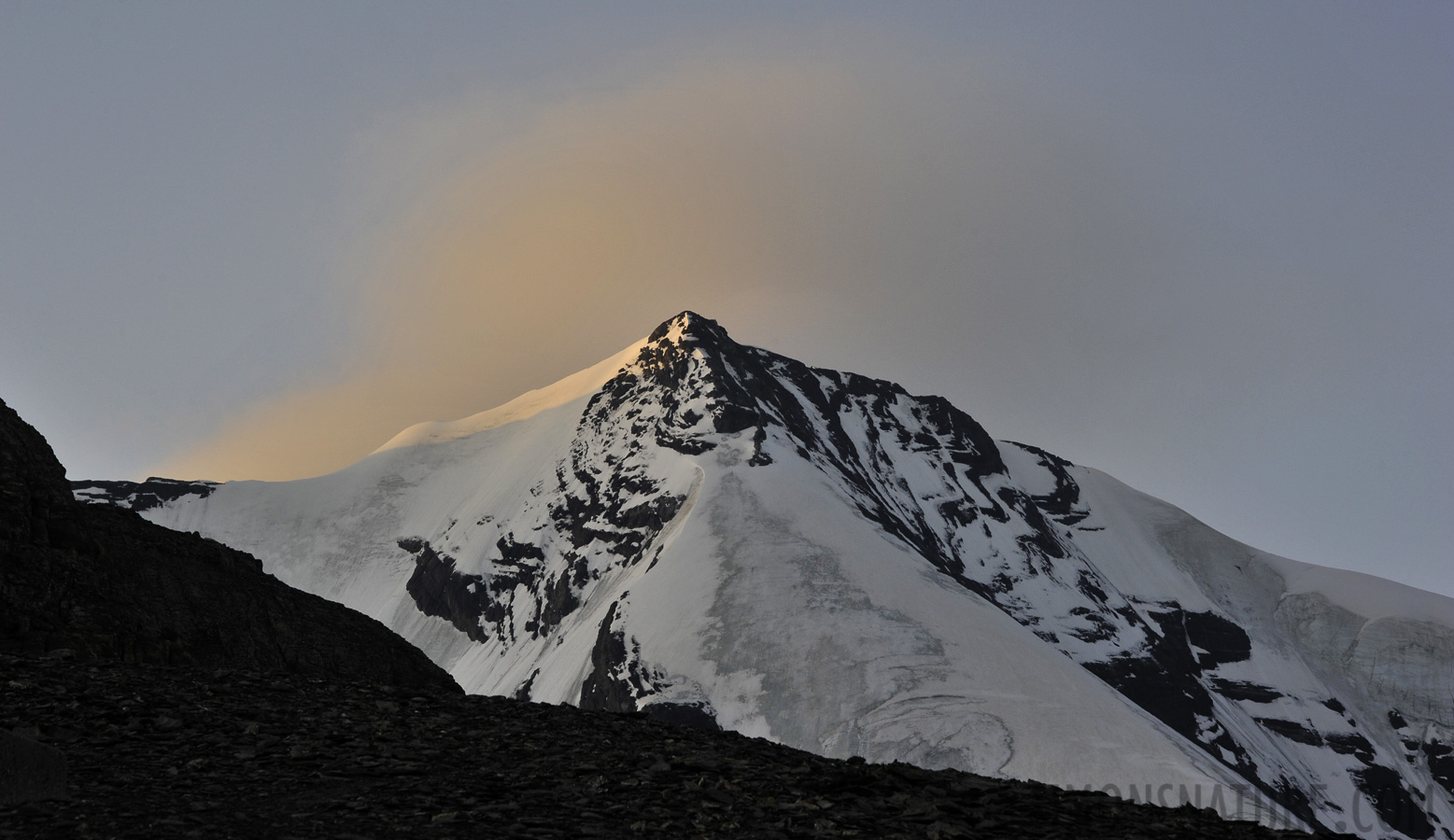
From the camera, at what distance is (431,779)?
1788cm

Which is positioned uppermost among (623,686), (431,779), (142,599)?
(623,686)

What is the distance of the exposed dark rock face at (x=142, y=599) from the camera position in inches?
1064

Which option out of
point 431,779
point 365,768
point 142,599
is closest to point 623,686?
point 142,599

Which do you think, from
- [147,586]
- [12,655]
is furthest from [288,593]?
[12,655]

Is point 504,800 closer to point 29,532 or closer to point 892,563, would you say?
point 29,532

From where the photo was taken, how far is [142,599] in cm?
3112

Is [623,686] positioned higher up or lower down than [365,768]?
higher up

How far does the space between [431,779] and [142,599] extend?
16.7 metres

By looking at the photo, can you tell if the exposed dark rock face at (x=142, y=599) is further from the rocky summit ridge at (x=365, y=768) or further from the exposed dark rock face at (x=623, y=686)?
the exposed dark rock face at (x=623, y=686)

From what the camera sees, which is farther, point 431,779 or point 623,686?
point 623,686

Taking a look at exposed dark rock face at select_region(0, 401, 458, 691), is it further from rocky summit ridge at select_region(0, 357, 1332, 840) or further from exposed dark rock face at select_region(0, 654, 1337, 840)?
exposed dark rock face at select_region(0, 654, 1337, 840)

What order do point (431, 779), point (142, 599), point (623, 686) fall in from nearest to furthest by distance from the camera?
point (431, 779)
point (142, 599)
point (623, 686)

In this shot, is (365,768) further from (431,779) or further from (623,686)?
(623,686)

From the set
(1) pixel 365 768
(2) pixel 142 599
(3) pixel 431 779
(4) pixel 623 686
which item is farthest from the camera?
(4) pixel 623 686
